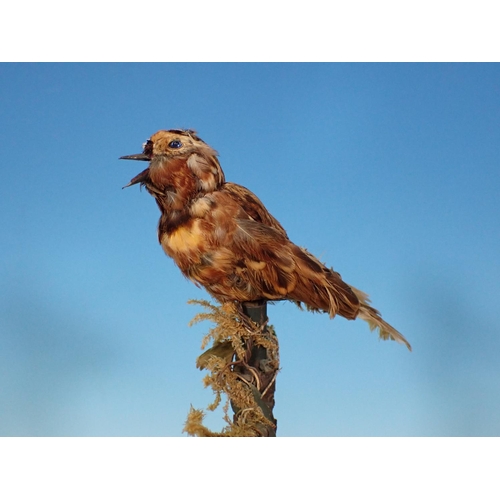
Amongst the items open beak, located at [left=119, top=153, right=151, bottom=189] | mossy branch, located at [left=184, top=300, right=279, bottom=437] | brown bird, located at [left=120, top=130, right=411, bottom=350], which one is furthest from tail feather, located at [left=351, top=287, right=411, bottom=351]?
open beak, located at [left=119, top=153, right=151, bottom=189]

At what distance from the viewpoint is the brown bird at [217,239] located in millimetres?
2166

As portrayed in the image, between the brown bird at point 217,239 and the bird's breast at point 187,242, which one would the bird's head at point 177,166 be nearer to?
the brown bird at point 217,239

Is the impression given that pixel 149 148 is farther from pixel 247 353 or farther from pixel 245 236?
pixel 247 353

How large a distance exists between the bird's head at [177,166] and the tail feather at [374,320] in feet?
2.40

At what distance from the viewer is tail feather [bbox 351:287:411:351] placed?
231 cm

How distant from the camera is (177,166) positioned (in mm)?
2186

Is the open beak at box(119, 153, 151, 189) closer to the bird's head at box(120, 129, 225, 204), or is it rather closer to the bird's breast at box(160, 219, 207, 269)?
the bird's head at box(120, 129, 225, 204)

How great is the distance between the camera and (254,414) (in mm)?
2135

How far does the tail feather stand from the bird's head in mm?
731

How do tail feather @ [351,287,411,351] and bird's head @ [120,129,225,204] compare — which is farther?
tail feather @ [351,287,411,351]

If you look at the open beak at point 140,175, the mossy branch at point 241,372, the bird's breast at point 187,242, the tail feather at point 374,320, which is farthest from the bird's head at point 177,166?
the tail feather at point 374,320

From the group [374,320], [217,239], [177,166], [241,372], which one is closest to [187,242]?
[217,239]
